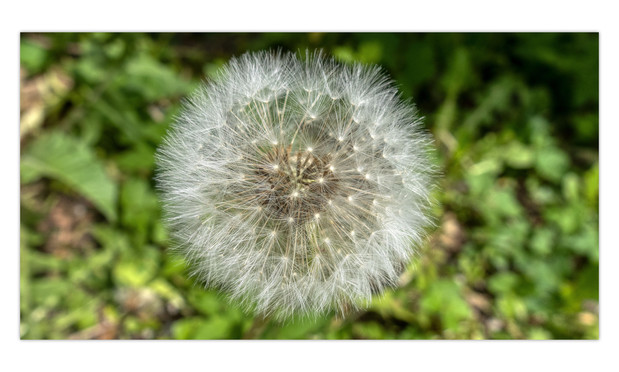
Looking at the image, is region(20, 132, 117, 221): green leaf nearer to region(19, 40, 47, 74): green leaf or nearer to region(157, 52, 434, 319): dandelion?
region(19, 40, 47, 74): green leaf

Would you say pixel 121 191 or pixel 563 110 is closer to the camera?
pixel 121 191

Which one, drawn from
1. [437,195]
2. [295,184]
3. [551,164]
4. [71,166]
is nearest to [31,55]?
[71,166]

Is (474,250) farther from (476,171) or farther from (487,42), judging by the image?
(487,42)

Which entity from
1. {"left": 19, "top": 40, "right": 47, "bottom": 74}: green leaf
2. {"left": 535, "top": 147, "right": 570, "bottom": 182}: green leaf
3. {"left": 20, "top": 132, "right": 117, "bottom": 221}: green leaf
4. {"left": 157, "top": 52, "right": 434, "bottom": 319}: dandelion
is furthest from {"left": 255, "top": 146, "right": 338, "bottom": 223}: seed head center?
{"left": 535, "top": 147, "right": 570, "bottom": 182}: green leaf

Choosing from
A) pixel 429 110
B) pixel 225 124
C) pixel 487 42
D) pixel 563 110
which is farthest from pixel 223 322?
pixel 563 110

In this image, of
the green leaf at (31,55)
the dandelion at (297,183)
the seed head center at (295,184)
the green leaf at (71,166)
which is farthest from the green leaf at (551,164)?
the green leaf at (31,55)

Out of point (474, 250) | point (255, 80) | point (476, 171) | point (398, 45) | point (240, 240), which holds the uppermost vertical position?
point (398, 45)
